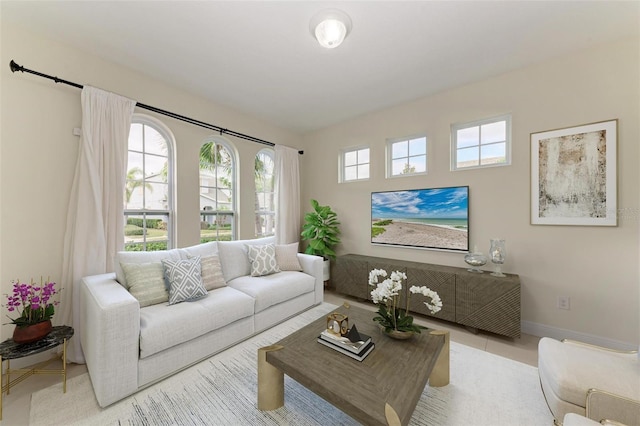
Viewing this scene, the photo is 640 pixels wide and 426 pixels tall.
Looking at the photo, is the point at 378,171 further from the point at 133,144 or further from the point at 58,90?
the point at 58,90

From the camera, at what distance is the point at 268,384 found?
1.52m

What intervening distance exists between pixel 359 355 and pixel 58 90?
3.29m

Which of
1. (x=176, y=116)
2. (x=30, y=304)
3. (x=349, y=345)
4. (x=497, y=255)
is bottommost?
(x=349, y=345)

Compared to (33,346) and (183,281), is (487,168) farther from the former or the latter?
(33,346)

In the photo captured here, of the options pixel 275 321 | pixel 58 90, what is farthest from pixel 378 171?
pixel 58 90

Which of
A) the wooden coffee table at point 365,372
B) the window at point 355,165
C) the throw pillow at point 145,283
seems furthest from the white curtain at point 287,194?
the wooden coffee table at point 365,372

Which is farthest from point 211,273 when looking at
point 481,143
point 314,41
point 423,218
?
point 481,143

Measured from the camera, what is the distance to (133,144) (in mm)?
2689

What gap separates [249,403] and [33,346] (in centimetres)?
152

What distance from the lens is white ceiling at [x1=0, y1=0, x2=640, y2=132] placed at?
1.78m

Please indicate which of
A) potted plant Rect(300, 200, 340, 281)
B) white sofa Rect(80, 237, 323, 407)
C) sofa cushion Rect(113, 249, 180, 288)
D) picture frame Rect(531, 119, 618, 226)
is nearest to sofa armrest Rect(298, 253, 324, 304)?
white sofa Rect(80, 237, 323, 407)

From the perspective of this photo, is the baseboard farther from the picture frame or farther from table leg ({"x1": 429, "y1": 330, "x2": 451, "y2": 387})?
table leg ({"x1": 429, "y1": 330, "x2": 451, "y2": 387})

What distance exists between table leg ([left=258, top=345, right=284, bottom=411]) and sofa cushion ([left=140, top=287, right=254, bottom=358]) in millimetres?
742

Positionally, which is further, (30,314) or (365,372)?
(30,314)
